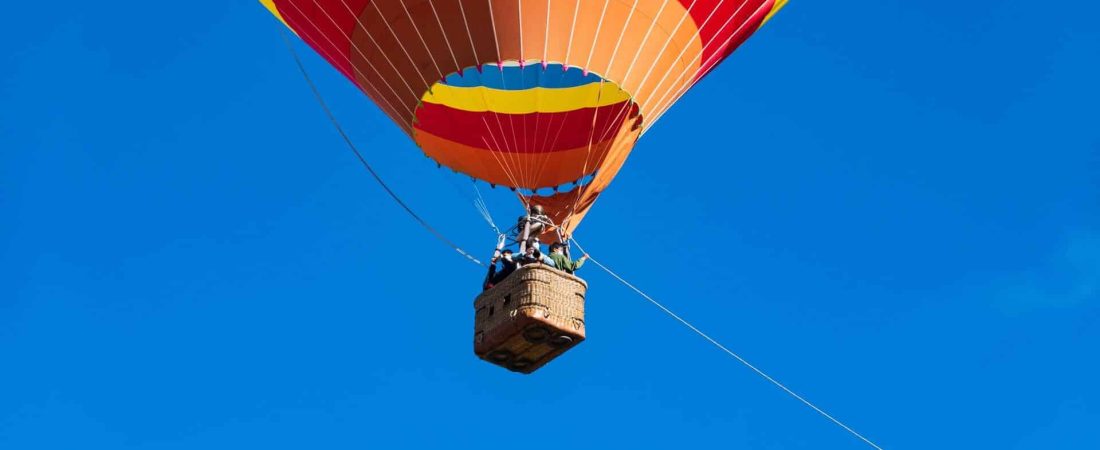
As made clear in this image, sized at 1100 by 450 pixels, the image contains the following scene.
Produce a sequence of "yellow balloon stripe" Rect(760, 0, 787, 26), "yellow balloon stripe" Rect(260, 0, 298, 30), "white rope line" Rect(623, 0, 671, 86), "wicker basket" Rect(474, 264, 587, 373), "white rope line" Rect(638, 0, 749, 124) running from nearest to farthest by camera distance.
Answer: "wicker basket" Rect(474, 264, 587, 373) < "white rope line" Rect(623, 0, 671, 86) < "white rope line" Rect(638, 0, 749, 124) < "yellow balloon stripe" Rect(260, 0, 298, 30) < "yellow balloon stripe" Rect(760, 0, 787, 26)

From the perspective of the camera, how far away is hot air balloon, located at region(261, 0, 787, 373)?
587 inches

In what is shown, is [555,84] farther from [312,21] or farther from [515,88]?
[312,21]

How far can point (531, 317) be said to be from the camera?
45.4 feet

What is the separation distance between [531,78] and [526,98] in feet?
1.20

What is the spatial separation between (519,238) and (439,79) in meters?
1.59

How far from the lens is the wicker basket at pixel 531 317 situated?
13945 mm

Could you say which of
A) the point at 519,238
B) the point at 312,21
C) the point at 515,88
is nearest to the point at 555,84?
the point at 515,88

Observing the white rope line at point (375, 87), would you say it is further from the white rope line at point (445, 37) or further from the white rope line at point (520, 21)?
the white rope line at point (520, 21)

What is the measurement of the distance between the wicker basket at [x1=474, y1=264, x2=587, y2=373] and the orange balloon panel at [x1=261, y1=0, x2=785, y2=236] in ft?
6.38

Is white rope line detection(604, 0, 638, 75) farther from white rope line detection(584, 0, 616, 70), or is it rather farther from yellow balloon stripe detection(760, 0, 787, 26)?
yellow balloon stripe detection(760, 0, 787, 26)

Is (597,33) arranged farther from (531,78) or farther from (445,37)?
(445,37)

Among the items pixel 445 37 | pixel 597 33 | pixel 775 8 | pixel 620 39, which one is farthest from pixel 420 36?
pixel 775 8

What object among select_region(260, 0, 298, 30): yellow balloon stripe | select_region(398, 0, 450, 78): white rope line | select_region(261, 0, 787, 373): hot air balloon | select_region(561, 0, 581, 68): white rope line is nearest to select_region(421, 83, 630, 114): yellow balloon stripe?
select_region(261, 0, 787, 373): hot air balloon

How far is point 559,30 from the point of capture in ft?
49.3
